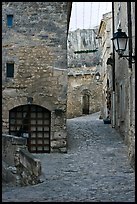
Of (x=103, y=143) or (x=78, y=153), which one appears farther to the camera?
(x=103, y=143)

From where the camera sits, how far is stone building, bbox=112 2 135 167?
1181 centimetres

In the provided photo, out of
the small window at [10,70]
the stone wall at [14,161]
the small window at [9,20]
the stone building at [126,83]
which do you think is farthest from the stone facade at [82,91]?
the stone wall at [14,161]

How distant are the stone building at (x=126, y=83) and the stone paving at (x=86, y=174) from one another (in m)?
0.56

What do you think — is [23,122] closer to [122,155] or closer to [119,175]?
[122,155]

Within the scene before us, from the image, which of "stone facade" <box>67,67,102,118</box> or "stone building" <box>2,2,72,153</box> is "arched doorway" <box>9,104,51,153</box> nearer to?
"stone building" <box>2,2,72,153</box>

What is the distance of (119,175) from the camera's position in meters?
10.3

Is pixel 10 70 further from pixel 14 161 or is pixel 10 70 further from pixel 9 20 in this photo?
pixel 14 161

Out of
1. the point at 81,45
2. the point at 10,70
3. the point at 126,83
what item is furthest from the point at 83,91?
the point at 126,83

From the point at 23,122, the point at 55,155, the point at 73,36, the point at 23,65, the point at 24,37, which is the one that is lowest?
the point at 55,155

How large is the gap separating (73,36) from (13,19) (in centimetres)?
2685

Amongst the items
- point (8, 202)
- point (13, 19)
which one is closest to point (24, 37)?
point (13, 19)

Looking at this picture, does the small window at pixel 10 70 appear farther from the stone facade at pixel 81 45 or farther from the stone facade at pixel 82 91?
the stone facade at pixel 81 45

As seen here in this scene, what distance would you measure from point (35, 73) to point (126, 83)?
3.34m

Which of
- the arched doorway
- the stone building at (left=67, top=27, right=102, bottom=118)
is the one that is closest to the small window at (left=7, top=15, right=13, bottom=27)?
the arched doorway
